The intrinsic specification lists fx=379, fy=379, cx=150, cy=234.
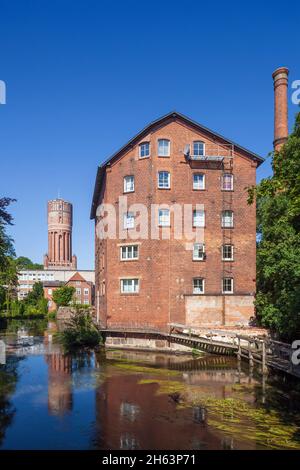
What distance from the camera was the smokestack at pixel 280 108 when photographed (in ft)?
115

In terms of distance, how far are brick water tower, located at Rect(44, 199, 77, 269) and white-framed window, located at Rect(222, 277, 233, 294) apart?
78849 mm

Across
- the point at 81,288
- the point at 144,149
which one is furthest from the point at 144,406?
the point at 81,288

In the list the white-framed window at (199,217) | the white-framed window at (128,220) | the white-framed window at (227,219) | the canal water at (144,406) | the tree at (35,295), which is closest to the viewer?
the canal water at (144,406)

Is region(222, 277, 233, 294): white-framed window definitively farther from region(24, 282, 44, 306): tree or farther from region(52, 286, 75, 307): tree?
region(24, 282, 44, 306): tree

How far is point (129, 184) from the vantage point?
30.2 meters

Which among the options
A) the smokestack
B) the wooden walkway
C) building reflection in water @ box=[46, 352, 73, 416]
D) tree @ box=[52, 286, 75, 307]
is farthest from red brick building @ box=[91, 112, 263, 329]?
tree @ box=[52, 286, 75, 307]

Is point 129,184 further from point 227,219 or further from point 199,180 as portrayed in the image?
point 227,219

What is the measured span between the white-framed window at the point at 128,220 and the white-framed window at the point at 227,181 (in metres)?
7.62

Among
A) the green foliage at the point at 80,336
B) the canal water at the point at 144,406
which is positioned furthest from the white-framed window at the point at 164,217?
the canal water at the point at 144,406

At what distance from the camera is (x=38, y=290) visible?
81.3 m

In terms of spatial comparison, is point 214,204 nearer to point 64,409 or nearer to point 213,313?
point 213,313

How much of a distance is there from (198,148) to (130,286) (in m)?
12.1

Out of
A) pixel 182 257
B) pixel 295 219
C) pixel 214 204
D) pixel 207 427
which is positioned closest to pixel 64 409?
pixel 207 427

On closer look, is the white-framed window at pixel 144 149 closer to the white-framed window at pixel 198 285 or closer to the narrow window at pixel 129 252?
the narrow window at pixel 129 252
